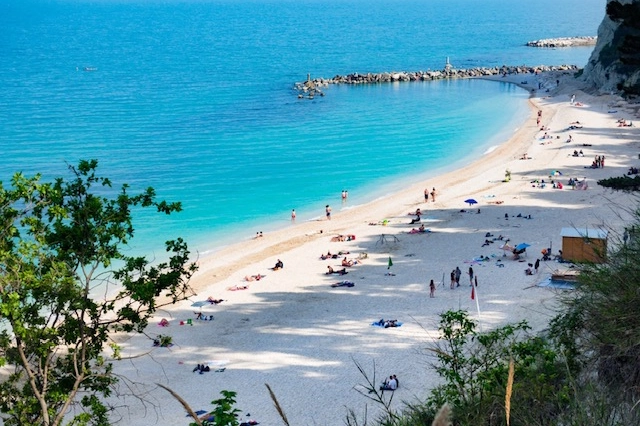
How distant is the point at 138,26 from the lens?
189 m

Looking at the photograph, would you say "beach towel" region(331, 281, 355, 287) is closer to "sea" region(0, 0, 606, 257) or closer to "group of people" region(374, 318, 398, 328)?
"group of people" region(374, 318, 398, 328)

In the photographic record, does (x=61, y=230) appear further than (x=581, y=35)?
No

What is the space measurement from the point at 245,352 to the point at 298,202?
22.2 meters

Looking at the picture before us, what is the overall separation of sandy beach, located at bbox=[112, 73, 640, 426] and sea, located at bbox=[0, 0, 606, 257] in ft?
14.4

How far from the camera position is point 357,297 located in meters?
27.5

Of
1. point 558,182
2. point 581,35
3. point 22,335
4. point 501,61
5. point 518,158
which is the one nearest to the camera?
point 22,335

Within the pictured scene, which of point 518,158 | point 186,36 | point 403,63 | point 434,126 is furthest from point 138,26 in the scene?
point 518,158

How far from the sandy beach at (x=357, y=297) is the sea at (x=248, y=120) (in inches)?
172

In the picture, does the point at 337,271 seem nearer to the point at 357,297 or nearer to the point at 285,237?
the point at 357,297

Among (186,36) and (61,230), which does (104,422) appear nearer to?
(61,230)

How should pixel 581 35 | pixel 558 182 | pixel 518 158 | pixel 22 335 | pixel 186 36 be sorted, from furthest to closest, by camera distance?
1. pixel 186 36
2. pixel 581 35
3. pixel 518 158
4. pixel 558 182
5. pixel 22 335

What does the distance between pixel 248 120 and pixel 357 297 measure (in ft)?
141

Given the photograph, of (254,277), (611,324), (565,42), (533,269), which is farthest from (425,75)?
(611,324)

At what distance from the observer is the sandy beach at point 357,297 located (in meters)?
20.6
